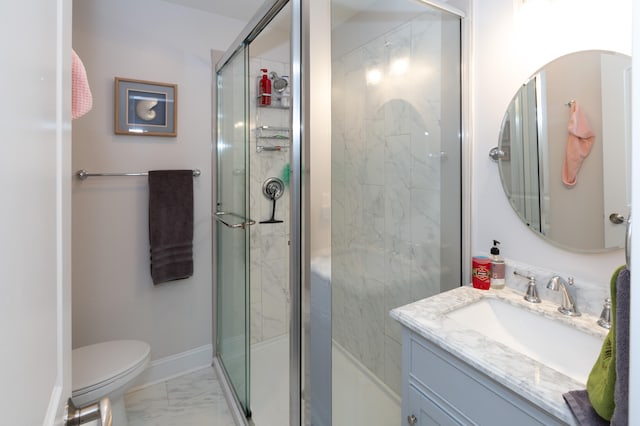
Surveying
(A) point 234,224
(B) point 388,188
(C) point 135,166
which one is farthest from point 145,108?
(B) point 388,188

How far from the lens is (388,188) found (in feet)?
4.54

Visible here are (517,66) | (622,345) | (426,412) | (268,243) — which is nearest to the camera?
(622,345)

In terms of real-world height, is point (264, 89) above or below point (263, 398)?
above

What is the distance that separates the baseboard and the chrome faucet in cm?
212

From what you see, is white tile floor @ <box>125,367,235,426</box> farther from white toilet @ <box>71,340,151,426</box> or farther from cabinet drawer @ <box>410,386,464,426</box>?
cabinet drawer @ <box>410,386,464,426</box>

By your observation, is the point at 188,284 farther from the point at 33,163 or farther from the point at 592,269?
the point at 592,269

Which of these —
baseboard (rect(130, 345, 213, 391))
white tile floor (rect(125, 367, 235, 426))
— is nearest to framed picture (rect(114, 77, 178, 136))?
baseboard (rect(130, 345, 213, 391))

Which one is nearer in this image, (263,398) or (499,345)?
(499,345)

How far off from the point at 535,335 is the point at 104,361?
191cm

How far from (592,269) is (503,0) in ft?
3.47

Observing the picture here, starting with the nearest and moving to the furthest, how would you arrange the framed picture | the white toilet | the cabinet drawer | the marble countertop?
the marble countertop → the cabinet drawer → the white toilet → the framed picture

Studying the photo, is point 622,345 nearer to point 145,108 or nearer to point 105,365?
point 105,365

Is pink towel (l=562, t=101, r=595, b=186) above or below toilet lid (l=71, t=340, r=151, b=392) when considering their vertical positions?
above

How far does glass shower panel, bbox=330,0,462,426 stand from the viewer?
123cm
